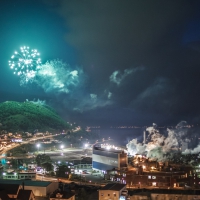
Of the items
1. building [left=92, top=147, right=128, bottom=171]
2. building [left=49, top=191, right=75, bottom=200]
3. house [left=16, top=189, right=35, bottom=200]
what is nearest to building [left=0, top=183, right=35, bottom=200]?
house [left=16, top=189, right=35, bottom=200]

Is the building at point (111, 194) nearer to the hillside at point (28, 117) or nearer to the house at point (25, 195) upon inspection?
the house at point (25, 195)

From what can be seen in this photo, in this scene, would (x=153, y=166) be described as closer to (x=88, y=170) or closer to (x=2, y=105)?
(x=88, y=170)

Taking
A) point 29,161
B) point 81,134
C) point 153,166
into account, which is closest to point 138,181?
point 153,166

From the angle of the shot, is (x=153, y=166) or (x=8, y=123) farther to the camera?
(x=8, y=123)

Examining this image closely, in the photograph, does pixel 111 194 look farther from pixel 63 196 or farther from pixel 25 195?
pixel 25 195

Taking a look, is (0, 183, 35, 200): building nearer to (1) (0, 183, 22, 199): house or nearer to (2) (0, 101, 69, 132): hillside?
(1) (0, 183, 22, 199): house
